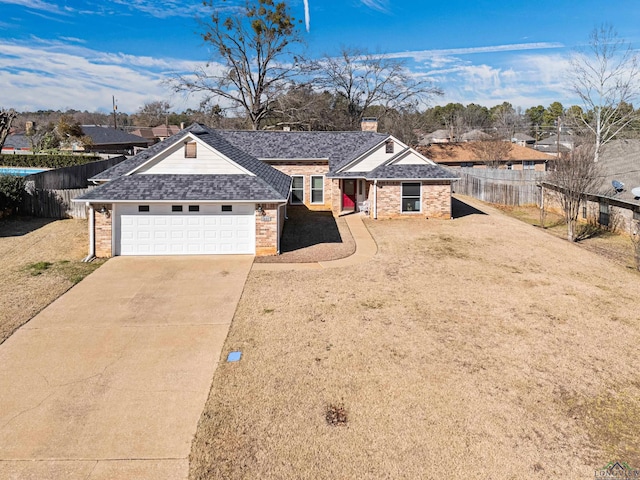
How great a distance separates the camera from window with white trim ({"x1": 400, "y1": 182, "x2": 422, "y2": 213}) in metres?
25.3

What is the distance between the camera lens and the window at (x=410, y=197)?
25.3m

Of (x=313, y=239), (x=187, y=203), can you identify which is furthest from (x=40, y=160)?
(x=313, y=239)

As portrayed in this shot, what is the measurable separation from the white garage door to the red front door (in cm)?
1099

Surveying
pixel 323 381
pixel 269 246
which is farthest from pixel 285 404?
pixel 269 246

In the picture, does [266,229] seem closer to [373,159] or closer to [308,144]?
[373,159]

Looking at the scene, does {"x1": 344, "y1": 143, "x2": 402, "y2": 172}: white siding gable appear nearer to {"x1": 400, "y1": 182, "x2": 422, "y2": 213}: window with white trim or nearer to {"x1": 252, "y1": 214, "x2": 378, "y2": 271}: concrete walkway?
{"x1": 400, "y1": 182, "x2": 422, "y2": 213}: window with white trim

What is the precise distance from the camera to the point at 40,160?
4159cm

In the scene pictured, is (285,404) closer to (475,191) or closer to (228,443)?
(228,443)

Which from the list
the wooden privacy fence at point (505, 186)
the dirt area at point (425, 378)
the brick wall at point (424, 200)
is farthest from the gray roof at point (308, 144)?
the dirt area at point (425, 378)

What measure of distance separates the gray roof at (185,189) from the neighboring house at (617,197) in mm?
18094

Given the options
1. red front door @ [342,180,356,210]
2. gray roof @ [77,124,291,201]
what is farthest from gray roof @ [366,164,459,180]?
gray roof @ [77,124,291,201]

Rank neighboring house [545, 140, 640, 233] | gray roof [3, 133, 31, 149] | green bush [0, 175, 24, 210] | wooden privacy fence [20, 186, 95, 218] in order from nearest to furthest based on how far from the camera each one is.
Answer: green bush [0, 175, 24, 210] < neighboring house [545, 140, 640, 233] < wooden privacy fence [20, 186, 95, 218] < gray roof [3, 133, 31, 149]

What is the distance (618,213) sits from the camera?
2411 cm

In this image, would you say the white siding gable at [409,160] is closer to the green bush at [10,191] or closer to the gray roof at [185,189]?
the gray roof at [185,189]
